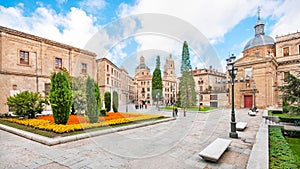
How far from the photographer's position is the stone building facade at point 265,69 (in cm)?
2634

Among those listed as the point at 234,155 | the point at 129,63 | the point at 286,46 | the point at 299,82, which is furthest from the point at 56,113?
the point at 286,46

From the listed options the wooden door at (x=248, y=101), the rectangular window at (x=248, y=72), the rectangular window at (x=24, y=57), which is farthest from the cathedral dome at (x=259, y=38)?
the rectangular window at (x=24, y=57)

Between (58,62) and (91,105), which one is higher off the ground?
(58,62)

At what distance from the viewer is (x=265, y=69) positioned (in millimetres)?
26547

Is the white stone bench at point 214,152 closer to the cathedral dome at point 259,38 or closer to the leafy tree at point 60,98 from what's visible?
the leafy tree at point 60,98

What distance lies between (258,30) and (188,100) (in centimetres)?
2660

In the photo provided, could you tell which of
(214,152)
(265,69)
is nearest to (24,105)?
(214,152)

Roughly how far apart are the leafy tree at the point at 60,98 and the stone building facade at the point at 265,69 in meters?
27.5

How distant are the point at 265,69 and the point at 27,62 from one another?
121 feet

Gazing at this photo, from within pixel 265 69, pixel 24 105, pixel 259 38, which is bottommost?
pixel 24 105

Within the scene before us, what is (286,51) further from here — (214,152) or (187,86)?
(214,152)

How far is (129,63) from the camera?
210 inches

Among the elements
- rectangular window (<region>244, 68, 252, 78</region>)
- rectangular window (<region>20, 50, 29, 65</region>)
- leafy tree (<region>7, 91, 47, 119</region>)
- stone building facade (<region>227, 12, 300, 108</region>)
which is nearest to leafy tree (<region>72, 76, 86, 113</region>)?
leafy tree (<region>7, 91, 47, 119</region>)

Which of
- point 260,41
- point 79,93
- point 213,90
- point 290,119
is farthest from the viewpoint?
point 213,90
